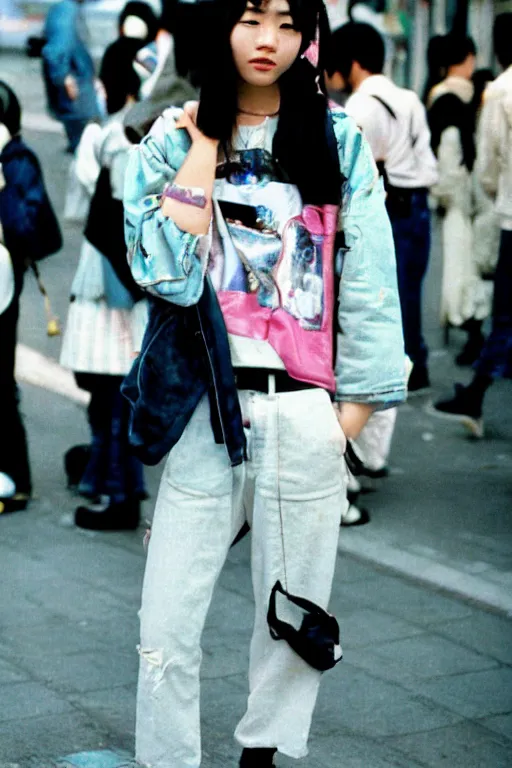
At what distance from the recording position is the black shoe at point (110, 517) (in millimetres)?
6312

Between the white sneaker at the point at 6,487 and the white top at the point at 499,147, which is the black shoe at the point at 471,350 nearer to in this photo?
the white top at the point at 499,147

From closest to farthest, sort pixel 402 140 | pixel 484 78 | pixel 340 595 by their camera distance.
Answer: pixel 340 595 < pixel 402 140 < pixel 484 78

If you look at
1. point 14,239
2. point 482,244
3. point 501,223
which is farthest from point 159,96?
point 482,244

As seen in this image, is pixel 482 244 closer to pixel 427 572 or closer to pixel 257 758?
pixel 427 572

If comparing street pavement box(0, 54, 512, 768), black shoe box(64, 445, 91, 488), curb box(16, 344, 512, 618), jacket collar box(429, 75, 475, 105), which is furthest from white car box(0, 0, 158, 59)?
curb box(16, 344, 512, 618)

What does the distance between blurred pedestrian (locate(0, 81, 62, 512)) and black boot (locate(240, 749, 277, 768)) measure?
8.97 feet

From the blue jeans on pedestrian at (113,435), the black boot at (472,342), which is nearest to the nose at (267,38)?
the blue jeans on pedestrian at (113,435)

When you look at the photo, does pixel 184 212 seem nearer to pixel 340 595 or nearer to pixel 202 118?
pixel 202 118

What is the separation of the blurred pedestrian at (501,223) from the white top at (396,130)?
38cm

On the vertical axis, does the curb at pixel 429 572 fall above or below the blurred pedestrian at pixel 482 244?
below

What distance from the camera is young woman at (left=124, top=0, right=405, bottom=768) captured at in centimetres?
344

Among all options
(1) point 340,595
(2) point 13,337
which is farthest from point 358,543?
(2) point 13,337

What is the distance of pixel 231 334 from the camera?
3508 millimetres

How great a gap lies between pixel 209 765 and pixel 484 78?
22.5ft
